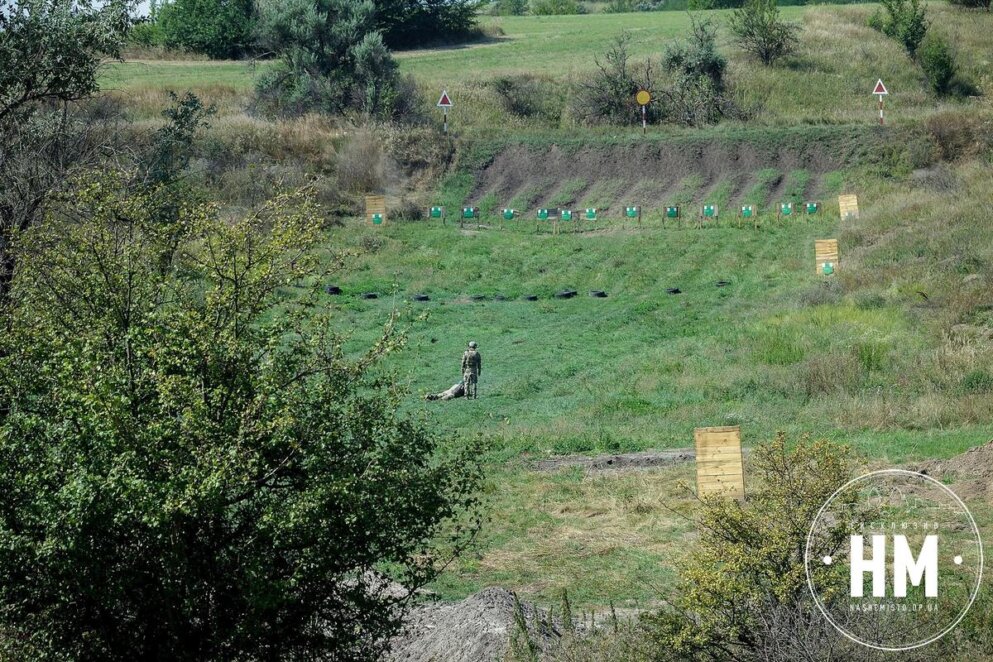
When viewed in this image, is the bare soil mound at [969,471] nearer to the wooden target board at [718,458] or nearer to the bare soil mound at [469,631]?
the wooden target board at [718,458]

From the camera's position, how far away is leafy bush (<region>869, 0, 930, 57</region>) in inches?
2398

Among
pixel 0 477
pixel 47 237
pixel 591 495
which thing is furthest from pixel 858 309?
pixel 0 477

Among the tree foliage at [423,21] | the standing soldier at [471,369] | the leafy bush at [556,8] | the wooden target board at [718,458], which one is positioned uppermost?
the tree foliage at [423,21]

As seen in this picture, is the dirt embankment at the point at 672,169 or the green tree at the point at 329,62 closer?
the dirt embankment at the point at 672,169

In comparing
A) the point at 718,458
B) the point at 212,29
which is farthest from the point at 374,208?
the point at 212,29

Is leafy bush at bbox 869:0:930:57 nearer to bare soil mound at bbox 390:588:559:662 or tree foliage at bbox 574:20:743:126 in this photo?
tree foliage at bbox 574:20:743:126

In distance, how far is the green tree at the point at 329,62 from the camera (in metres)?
55.0

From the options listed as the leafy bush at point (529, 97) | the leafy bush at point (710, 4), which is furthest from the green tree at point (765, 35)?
the leafy bush at point (710, 4)

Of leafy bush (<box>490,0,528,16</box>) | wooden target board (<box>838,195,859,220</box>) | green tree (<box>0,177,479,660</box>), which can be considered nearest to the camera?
green tree (<box>0,177,479,660</box>)

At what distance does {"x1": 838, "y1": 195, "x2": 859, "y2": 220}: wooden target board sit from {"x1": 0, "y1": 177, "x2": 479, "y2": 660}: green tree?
110ft

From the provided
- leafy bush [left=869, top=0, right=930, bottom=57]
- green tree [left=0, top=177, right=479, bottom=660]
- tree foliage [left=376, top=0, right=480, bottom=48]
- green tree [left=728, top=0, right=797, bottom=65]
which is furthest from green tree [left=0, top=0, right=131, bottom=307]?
tree foliage [left=376, top=0, right=480, bottom=48]

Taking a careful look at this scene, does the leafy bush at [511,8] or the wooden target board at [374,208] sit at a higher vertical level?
the leafy bush at [511,8]

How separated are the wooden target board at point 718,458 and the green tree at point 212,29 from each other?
5912cm

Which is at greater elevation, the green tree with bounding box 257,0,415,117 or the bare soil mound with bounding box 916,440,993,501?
the green tree with bounding box 257,0,415,117
